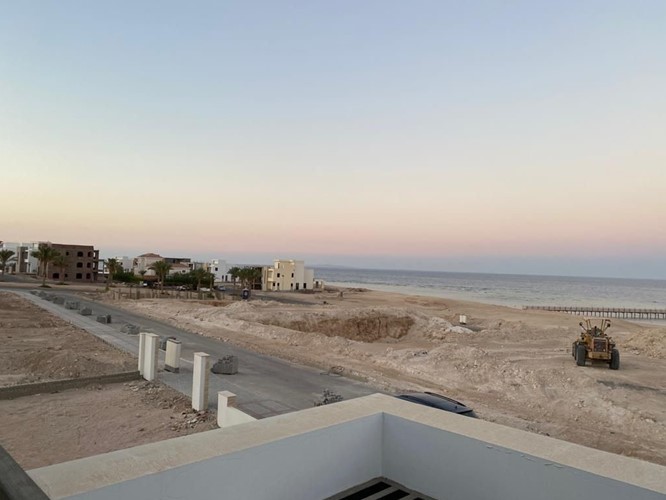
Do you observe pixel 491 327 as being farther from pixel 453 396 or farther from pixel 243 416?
pixel 243 416

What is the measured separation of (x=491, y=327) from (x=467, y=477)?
1619 inches

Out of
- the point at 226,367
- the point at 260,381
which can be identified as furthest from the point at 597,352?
the point at 226,367

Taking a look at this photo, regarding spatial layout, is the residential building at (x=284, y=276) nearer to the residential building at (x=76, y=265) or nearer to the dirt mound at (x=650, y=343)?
the residential building at (x=76, y=265)

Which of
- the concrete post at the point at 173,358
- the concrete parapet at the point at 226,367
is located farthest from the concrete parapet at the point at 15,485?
the concrete post at the point at 173,358

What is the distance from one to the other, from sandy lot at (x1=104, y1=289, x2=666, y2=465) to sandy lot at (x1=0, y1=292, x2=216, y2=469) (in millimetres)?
6711

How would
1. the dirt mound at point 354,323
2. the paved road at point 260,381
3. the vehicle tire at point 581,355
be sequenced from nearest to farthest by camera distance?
the paved road at point 260,381 < the vehicle tire at point 581,355 < the dirt mound at point 354,323

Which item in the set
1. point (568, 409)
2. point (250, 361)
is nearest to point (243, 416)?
point (250, 361)

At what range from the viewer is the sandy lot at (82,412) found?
33.6ft

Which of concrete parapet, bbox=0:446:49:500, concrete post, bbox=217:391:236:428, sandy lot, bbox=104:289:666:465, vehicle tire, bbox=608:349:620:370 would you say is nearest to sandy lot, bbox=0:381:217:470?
concrete post, bbox=217:391:236:428

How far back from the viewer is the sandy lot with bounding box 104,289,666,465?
14173 mm

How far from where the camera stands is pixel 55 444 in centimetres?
1029

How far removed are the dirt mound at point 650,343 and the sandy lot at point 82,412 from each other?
95.5 ft

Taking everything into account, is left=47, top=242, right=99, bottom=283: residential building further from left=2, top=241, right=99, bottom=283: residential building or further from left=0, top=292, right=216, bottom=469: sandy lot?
left=0, top=292, right=216, bottom=469: sandy lot

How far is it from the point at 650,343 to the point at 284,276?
235ft
